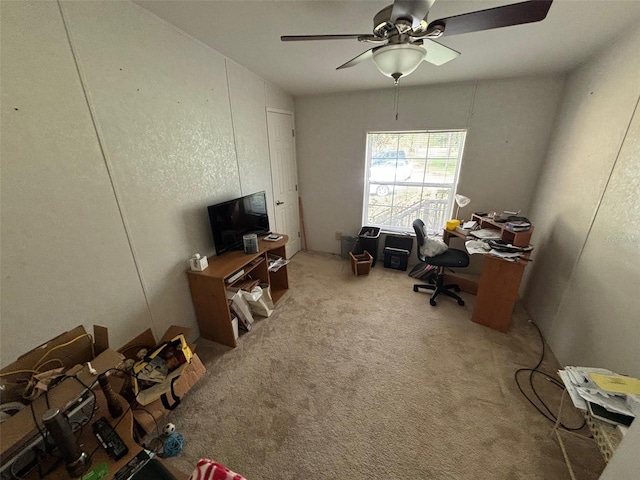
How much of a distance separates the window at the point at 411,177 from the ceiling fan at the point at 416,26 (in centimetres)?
192

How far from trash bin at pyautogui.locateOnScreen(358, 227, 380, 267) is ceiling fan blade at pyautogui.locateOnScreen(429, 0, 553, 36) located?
2.55 m

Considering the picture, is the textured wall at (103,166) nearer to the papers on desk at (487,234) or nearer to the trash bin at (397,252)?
the trash bin at (397,252)

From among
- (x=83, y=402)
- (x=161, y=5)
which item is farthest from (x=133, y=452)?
(x=161, y=5)

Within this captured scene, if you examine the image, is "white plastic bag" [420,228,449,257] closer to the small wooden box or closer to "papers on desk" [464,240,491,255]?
"papers on desk" [464,240,491,255]

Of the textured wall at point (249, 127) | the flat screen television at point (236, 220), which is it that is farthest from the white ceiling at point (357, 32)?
the flat screen television at point (236, 220)

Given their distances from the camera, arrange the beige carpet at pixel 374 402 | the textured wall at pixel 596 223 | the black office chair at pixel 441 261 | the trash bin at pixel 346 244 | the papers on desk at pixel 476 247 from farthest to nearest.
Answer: the trash bin at pixel 346 244, the black office chair at pixel 441 261, the papers on desk at pixel 476 247, the textured wall at pixel 596 223, the beige carpet at pixel 374 402

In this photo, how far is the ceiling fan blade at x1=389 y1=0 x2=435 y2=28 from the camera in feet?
3.43

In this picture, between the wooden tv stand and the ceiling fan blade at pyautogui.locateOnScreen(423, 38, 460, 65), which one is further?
the wooden tv stand

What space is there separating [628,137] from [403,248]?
7.45 feet

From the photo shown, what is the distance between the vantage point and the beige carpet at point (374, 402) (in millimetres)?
1380

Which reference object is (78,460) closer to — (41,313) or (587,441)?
(41,313)

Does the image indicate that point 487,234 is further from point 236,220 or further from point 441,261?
point 236,220

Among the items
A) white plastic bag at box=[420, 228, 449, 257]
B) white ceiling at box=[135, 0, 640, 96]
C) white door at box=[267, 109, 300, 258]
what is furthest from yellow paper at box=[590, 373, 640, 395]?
white door at box=[267, 109, 300, 258]

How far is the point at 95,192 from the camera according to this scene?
4.62 feet
